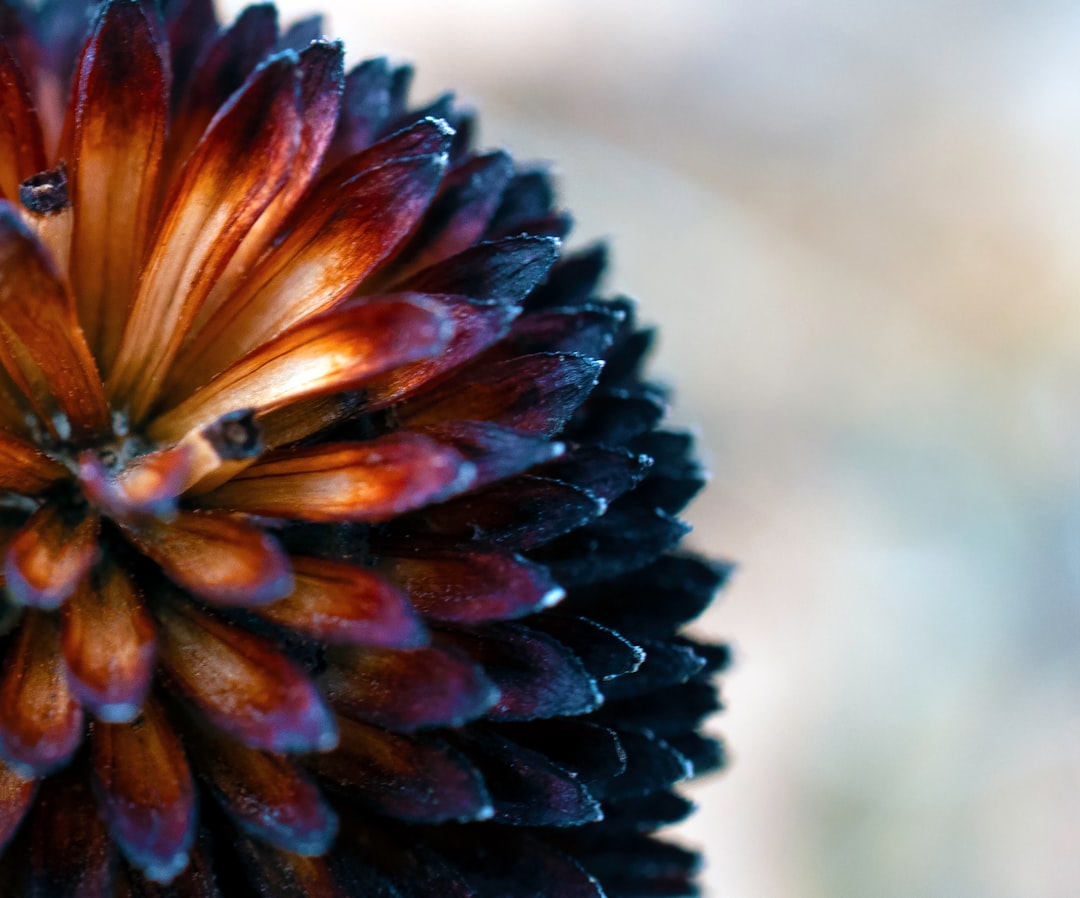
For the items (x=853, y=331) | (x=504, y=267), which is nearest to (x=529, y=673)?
(x=504, y=267)

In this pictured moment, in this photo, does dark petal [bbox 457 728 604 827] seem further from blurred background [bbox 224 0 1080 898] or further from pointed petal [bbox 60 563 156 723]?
blurred background [bbox 224 0 1080 898]

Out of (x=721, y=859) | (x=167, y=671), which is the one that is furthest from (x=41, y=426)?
(x=721, y=859)

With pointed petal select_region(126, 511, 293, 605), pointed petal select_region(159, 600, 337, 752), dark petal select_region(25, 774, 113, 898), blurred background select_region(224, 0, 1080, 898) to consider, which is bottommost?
dark petal select_region(25, 774, 113, 898)

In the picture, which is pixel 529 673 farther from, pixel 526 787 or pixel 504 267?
pixel 504 267

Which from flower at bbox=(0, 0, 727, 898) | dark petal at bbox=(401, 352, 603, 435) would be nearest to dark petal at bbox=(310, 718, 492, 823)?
flower at bbox=(0, 0, 727, 898)

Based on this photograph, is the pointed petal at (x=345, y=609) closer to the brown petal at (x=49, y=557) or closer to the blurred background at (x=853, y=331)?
the brown petal at (x=49, y=557)

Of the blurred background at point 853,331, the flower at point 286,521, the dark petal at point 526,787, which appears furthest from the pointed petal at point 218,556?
the blurred background at point 853,331
